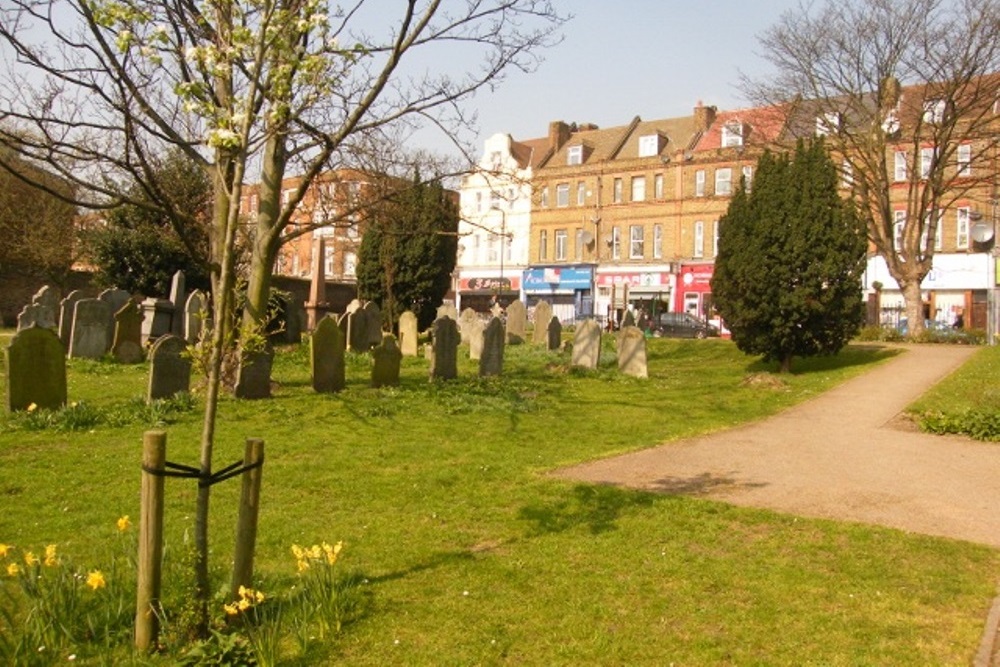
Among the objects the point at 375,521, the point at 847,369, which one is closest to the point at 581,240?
the point at 847,369

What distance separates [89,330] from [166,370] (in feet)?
20.9

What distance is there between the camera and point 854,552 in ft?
18.8

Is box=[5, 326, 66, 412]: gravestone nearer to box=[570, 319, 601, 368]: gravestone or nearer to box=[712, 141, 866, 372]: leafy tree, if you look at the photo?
box=[570, 319, 601, 368]: gravestone

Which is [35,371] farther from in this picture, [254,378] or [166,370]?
[254,378]

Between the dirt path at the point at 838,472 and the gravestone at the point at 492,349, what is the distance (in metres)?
5.48

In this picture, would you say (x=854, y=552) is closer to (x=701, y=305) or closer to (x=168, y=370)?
(x=168, y=370)

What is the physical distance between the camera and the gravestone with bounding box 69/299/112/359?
52.6ft

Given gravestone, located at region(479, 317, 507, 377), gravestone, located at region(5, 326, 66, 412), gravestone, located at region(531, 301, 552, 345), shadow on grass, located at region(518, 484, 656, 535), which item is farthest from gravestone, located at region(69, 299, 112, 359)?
gravestone, located at region(531, 301, 552, 345)

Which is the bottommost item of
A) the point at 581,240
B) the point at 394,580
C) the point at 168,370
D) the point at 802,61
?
the point at 394,580

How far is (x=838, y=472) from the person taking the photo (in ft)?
Answer: 28.2

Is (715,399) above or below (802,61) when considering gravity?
below

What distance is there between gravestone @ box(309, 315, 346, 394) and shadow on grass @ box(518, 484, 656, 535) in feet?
20.0

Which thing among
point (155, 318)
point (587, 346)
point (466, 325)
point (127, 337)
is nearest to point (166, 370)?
point (127, 337)

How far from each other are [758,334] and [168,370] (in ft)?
41.5
